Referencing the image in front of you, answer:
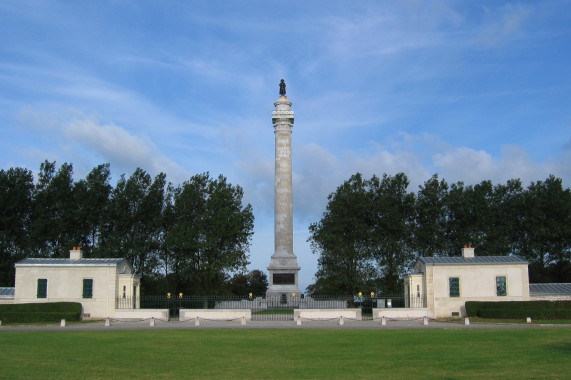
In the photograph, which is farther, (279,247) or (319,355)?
(279,247)

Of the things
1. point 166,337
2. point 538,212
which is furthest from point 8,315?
point 538,212

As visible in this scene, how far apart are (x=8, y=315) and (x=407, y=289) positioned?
2476 cm

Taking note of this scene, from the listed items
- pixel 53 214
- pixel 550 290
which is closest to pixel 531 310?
pixel 550 290

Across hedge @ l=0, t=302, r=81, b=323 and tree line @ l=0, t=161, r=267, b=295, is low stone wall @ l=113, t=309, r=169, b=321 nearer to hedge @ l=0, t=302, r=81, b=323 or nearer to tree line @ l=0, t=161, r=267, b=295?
hedge @ l=0, t=302, r=81, b=323

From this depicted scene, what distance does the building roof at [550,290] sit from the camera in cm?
4038

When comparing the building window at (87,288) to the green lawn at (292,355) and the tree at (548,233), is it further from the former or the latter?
the tree at (548,233)

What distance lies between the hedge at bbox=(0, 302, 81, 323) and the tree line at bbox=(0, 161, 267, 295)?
17.9 metres

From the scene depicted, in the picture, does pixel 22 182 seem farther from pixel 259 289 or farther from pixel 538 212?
pixel 538 212

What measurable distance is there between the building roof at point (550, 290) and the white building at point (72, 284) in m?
26.9

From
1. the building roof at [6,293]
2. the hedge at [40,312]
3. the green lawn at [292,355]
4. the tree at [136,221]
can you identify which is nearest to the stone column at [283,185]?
the tree at [136,221]

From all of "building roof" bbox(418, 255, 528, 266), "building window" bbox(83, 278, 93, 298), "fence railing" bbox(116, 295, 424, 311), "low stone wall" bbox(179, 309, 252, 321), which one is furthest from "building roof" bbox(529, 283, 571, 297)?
"building window" bbox(83, 278, 93, 298)

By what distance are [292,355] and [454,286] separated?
23565 millimetres

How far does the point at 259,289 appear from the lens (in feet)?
232

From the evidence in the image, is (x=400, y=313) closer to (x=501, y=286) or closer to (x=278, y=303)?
(x=501, y=286)
